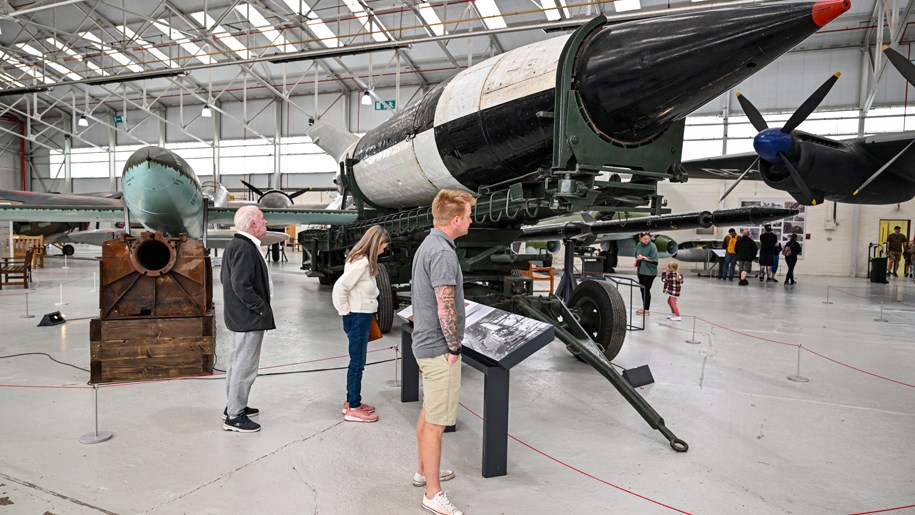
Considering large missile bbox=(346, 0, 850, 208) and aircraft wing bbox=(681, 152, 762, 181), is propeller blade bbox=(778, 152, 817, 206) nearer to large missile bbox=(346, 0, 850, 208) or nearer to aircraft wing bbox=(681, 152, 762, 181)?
aircraft wing bbox=(681, 152, 762, 181)

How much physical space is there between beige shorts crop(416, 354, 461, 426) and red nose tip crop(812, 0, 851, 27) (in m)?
2.72

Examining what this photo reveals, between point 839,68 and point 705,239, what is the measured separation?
8263 mm

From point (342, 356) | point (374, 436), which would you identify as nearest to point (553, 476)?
point (374, 436)

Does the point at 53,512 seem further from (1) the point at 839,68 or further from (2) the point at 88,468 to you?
(1) the point at 839,68

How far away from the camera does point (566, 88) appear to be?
3551mm

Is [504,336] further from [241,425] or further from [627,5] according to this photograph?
[627,5]

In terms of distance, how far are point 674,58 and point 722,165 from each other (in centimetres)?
Answer: 802

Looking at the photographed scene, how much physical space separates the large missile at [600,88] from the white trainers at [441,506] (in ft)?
8.70

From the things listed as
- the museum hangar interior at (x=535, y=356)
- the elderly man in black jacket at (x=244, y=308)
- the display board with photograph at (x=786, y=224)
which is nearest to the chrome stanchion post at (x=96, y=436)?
the museum hangar interior at (x=535, y=356)

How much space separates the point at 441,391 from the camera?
252 cm

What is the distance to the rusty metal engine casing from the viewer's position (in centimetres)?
469

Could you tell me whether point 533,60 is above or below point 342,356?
above

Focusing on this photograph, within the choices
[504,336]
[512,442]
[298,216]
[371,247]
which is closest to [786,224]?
[298,216]

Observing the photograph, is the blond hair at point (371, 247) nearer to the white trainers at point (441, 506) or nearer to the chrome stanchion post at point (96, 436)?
the white trainers at point (441, 506)
